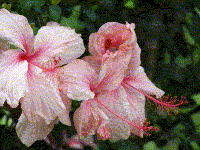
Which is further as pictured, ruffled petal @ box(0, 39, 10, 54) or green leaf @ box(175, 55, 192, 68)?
green leaf @ box(175, 55, 192, 68)

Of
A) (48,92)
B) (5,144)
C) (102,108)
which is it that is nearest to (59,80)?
(48,92)

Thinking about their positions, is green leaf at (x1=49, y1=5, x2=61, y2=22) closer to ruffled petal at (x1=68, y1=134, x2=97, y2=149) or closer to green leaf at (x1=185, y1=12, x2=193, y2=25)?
ruffled petal at (x1=68, y1=134, x2=97, y2=149)

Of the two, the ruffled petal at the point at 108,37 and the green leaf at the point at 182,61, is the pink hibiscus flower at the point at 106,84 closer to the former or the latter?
the ruffled petal at the point at 108,37

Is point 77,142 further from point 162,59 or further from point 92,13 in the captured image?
point 162,59

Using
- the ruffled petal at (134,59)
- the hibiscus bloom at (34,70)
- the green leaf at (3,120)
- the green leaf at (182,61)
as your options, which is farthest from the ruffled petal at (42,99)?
the green leaf at (182,61)

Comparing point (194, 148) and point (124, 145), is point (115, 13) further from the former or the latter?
point (194, 148)

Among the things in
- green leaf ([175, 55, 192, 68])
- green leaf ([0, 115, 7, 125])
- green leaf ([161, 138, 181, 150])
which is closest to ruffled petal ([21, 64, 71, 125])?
green leaf ([0, 115, 7, 125])
